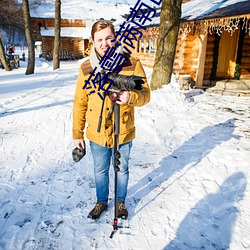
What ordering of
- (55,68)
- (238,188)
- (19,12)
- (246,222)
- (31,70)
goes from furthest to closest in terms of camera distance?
(19,12)
(55,68)
(31,70)
(238,188)
(246,222)

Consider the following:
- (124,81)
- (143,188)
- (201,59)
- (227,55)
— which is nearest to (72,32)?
(227,55)

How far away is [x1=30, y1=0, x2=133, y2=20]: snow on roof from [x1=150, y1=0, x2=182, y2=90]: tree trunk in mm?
29332

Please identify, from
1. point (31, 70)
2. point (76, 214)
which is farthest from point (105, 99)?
point (31, 70)

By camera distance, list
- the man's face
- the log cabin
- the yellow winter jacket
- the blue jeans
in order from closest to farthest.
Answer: the man's face < the yellow winter jacket < the blue jeans < the log cabin

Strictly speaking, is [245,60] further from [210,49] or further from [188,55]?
[188,55]

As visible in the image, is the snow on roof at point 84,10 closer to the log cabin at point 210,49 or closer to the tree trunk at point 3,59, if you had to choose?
the tree trunk at point 3,59

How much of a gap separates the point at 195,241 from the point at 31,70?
46.8 ft

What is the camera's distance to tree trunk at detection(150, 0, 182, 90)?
7.01m

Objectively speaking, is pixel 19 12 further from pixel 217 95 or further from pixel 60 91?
pixel 217 95

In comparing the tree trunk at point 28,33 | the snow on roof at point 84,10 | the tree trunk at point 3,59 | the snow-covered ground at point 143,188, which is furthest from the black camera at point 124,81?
the snow on roof at point 84,10

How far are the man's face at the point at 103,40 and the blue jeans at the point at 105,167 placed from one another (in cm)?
91

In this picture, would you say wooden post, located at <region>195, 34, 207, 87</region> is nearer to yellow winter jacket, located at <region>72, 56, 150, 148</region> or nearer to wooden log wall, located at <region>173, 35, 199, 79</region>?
wooden log wall, located at <region>173, 35, 199, 79</region>

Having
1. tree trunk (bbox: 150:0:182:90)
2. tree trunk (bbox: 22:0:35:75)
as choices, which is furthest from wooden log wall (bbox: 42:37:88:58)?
tree trunk (bbox: 150:0:182:90)

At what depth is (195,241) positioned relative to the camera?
2.24 meters
